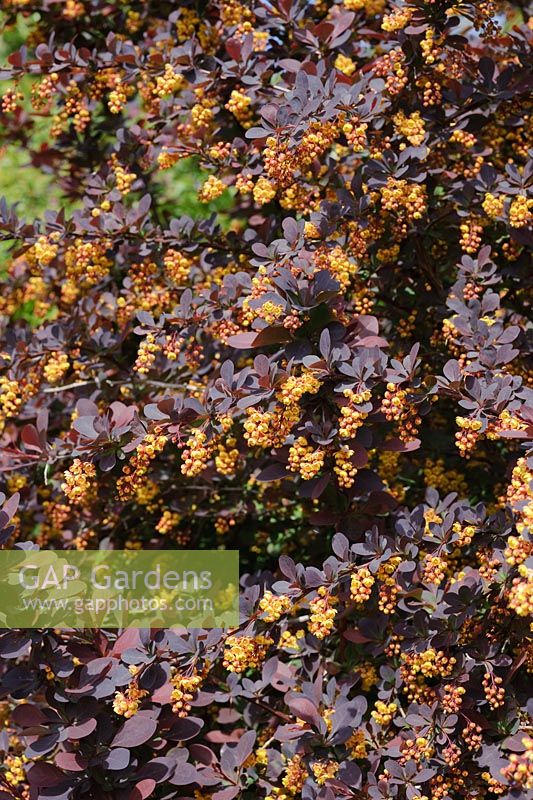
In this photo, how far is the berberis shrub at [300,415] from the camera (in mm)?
Result: 2117

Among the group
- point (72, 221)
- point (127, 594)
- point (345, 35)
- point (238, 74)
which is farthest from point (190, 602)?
point (345, 35)

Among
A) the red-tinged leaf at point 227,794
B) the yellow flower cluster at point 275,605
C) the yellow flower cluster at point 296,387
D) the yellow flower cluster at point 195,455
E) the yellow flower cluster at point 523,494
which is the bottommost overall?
the red-tinged leaf at point 227,794

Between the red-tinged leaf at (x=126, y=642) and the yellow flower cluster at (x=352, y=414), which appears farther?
the red-tinged leaf at (x=126, y=642)

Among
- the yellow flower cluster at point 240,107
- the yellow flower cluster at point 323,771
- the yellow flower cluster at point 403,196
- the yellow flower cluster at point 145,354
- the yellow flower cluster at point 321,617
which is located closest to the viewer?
the yellow flower cluster at point 321,617

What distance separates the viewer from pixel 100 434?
223cm

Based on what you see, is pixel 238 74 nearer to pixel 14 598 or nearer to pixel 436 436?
pixel 436 436

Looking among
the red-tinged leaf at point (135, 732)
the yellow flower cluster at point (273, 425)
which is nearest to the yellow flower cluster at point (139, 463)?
the yellow flower cluster at point (273, 425)

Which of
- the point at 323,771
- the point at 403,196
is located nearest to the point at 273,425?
the point at 403,196

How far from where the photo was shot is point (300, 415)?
2254 millimetres

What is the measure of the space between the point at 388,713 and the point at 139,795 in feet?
2.11

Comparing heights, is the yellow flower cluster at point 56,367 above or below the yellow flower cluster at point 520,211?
below

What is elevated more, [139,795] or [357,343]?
[357,343]

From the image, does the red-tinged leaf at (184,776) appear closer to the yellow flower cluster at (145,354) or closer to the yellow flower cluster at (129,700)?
the yellow flower cluster at (129,700)

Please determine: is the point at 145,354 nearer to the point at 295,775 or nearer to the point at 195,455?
the point at 195,455
